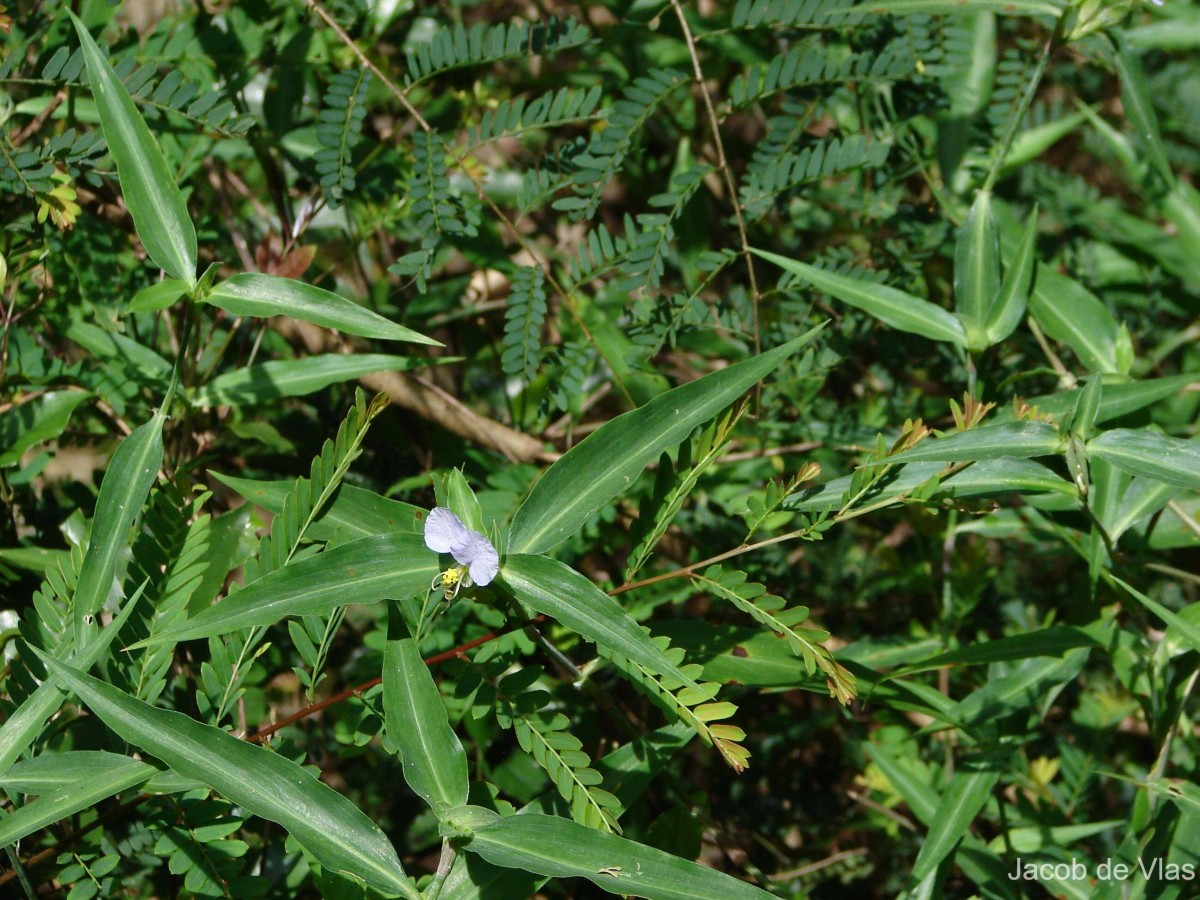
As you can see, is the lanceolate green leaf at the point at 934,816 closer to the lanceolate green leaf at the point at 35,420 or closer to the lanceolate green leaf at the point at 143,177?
the lanceolate green leaf at the point at 143,177

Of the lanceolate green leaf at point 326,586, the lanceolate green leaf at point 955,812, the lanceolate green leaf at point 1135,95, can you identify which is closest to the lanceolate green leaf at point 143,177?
the lanceolate green leaf at point 326,586

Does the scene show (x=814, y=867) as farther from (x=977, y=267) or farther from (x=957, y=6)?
(x=957, y=6)

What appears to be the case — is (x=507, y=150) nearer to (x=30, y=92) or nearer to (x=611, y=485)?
(x=30, y=92)

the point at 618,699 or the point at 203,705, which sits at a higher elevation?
the point at 203,705

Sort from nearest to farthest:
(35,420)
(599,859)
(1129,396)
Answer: (599,859), (1129,396), (35,420)

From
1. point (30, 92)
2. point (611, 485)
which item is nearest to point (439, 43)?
point (30, 92)

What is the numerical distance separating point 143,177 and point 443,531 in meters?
0.61

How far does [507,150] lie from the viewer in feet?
8.64

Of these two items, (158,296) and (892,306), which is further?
(892,306)

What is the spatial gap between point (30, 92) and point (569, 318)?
1112mm

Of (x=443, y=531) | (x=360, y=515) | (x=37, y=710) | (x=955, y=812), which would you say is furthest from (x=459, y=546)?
(x=955, y=812)

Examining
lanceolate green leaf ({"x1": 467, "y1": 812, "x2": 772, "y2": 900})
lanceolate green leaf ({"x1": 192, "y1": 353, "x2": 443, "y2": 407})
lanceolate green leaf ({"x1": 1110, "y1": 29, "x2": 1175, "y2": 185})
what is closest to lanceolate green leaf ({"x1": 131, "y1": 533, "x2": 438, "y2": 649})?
lanceolate green leaf ({"x1": 467, "y1": 812, "x2": 772, "y2": 900})

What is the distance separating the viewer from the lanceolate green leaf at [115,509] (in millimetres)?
1200

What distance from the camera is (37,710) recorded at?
1.16 metres
